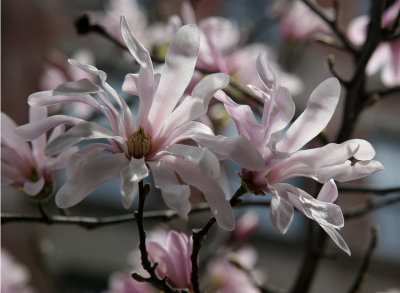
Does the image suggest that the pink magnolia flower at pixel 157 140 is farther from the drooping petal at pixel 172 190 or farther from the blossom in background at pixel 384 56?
the blossom in background at pixel 384 56

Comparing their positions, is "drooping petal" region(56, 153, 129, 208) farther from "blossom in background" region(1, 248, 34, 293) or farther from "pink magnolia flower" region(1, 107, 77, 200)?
"blossom in background" region(1, 248, 34, 293)

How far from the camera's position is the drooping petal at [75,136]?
46 centimetres

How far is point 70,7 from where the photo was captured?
438cm

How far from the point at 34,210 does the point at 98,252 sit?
0.50m

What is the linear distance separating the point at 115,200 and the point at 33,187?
331 cm

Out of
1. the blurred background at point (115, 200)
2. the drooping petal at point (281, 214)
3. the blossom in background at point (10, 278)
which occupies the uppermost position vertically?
the drooping petal at point (281, 214)

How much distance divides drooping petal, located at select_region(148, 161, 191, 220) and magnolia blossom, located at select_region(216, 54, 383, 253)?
7 centimetres

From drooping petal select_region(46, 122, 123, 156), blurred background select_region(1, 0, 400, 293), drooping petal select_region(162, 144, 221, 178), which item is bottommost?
blurred background select_region(1, 0, 400, 293)

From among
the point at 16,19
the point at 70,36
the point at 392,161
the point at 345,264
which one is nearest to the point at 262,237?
the point at 345,264

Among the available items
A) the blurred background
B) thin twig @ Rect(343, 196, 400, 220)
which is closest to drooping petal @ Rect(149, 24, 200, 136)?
thin twig @ Rect(343, 196, 400, 220)

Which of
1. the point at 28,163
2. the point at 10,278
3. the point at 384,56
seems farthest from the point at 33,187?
the point at 10,278

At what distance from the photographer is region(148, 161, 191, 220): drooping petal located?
1.42ft

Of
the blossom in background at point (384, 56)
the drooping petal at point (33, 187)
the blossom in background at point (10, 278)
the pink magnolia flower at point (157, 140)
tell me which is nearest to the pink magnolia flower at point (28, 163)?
the drooping petal at point (33, 187)

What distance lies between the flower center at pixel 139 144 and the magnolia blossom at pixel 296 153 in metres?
0.07
